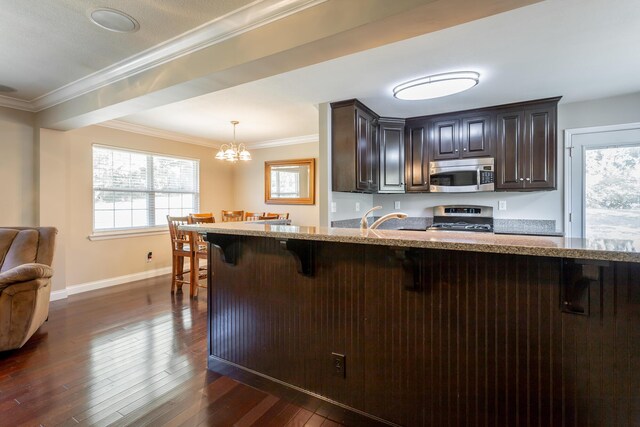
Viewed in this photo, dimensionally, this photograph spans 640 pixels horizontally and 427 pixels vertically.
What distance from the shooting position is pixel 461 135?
3.95 meters

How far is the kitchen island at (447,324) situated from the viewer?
3.97 ft

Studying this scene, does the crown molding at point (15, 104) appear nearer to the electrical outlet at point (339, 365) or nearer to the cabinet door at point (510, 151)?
the electrical outlet at point (339, 365)

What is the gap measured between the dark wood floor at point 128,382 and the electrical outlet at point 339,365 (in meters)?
0.24

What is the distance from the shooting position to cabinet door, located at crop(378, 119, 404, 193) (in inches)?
164

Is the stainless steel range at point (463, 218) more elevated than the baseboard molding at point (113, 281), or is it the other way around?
the stainless steel range at point (463, 218)

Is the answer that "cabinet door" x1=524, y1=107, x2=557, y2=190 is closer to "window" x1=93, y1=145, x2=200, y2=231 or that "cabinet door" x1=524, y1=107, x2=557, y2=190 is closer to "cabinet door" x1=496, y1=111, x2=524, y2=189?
"cabinet door" x1=496, y1=111, x2=524, y2=189

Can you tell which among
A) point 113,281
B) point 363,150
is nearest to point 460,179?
point 363,150

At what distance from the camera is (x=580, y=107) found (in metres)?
3.57

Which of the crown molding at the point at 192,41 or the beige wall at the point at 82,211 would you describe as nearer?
the crown molding at the point at 192,41

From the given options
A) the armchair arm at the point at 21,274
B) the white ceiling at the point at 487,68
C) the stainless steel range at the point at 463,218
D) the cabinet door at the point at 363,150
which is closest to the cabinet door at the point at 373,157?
the cabinet door at the point at 363,150

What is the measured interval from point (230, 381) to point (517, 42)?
3.13m

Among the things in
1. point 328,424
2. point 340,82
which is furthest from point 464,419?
point 340,82

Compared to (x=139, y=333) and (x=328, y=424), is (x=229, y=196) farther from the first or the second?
(x=328, y=424)

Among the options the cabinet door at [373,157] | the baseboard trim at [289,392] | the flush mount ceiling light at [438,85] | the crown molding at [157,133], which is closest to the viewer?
the baseboard trim at [289,392]
